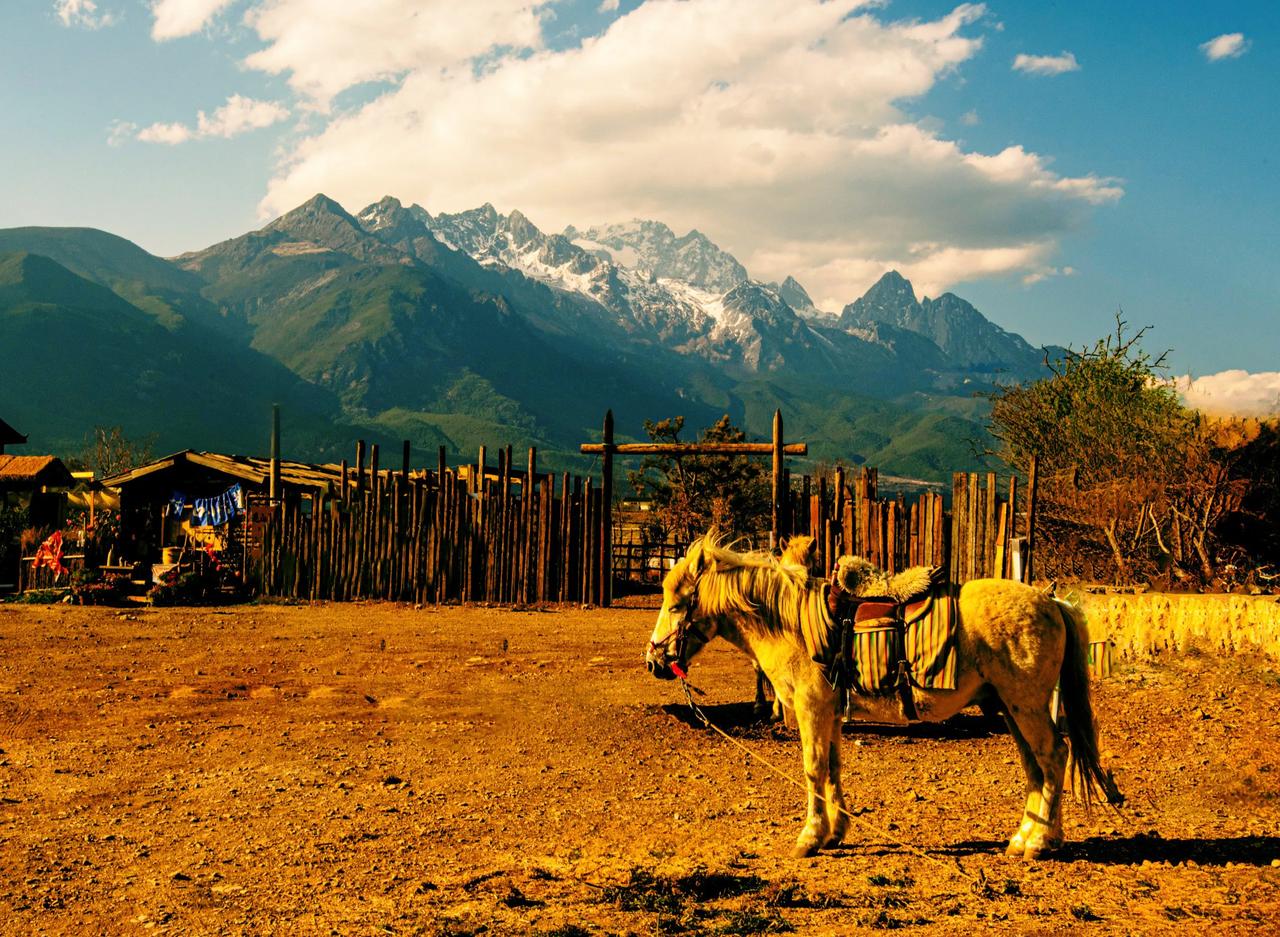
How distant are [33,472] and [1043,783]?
23526mm

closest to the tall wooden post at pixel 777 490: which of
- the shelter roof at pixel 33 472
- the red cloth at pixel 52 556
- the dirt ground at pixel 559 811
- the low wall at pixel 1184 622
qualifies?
the dirt ground at pixel 559 811

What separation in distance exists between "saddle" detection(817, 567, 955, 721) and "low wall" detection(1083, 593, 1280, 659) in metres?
4.90

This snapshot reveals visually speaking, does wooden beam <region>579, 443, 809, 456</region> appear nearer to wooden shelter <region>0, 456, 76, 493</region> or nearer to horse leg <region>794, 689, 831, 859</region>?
horse leg <region>794, 689, 831, 859</region>

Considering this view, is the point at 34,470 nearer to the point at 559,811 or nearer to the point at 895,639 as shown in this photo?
the point at 559,811

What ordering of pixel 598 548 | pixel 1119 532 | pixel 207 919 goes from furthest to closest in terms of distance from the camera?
pixel 598 548 → pixel 1119 532 → pixel 207 919

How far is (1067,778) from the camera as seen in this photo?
22.0 feet

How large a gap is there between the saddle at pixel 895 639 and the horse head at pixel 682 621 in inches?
29.9

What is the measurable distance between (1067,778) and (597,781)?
10.9ft

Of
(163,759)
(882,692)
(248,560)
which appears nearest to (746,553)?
(882,692)

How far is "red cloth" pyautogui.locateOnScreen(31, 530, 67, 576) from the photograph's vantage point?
19234 millimetres

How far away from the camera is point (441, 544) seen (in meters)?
18.2

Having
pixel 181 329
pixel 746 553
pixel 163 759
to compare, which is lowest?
pixel 163 759

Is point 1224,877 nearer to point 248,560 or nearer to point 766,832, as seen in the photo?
point 766,832

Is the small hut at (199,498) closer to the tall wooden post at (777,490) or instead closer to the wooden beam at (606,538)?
the wooden beam at (606,538)
